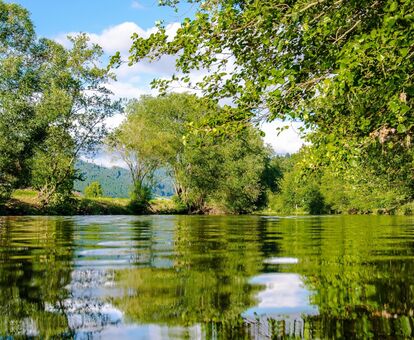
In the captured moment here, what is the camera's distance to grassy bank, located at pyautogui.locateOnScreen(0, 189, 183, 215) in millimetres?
47281

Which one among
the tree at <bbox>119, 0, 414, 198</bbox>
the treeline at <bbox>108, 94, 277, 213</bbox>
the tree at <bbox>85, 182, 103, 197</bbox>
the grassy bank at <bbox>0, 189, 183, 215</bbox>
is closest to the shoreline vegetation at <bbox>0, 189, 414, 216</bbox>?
the grassy bank at <bbox>0, 189, 183, 215</bbox>

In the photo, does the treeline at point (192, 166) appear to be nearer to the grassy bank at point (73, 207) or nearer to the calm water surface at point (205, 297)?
the grassy bank at point (73, 207)

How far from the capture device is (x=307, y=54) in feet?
37.0

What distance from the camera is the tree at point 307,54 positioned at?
860 cm

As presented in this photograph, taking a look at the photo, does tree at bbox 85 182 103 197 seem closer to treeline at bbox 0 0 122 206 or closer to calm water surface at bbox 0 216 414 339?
treeline at bbox 0 0 122 206

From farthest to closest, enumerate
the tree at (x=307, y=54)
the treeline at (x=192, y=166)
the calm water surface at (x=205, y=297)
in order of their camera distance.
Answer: the treeline at (x=192, y=166), the tree at (x=307, y=54), the calm water surface at (x=205, y=297)

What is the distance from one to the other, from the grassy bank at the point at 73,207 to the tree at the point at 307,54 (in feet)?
128

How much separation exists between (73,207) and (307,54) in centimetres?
4627

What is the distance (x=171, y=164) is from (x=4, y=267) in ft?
244

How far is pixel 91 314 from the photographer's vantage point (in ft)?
13.8

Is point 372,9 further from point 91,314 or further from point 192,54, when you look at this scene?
point 91,314

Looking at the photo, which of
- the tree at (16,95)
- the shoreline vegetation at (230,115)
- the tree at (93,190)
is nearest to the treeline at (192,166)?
the shoreline vegetation at (230,115)

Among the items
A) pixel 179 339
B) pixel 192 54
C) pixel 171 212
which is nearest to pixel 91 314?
pixel 179 339

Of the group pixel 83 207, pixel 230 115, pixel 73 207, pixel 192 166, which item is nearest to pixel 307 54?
pixel 230 115
